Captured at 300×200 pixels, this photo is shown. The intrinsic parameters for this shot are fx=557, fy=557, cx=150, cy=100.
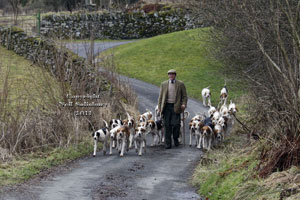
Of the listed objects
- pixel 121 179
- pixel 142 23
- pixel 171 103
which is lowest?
pixel 121 179

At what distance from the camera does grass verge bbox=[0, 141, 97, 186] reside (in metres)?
13.0

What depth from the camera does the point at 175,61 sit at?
134ft

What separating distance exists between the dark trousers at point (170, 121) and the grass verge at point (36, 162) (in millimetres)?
2417

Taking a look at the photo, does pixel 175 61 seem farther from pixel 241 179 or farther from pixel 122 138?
pixel 241 179

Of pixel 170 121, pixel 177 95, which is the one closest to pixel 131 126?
pixel 170 121

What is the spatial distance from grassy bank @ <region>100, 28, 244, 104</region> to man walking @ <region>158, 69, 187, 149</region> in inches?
463

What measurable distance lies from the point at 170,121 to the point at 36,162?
464cm

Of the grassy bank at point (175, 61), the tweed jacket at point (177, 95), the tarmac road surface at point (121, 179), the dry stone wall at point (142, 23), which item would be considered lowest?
the tarmac road surface at point (121, 179)

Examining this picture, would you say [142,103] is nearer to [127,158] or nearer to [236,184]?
[127,158]

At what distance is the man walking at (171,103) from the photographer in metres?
17.2

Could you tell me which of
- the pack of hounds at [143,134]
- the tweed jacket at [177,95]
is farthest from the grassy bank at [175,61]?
the tweed jacket at [177,95]

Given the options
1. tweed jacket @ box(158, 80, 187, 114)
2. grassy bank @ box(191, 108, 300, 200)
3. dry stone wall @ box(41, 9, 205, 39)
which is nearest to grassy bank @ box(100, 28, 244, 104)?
dry stone wall @ box(41, 9, 205, 39)

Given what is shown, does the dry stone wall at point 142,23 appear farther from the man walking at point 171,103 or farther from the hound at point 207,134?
the hound at point 207,134

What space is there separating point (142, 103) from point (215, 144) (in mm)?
9581
